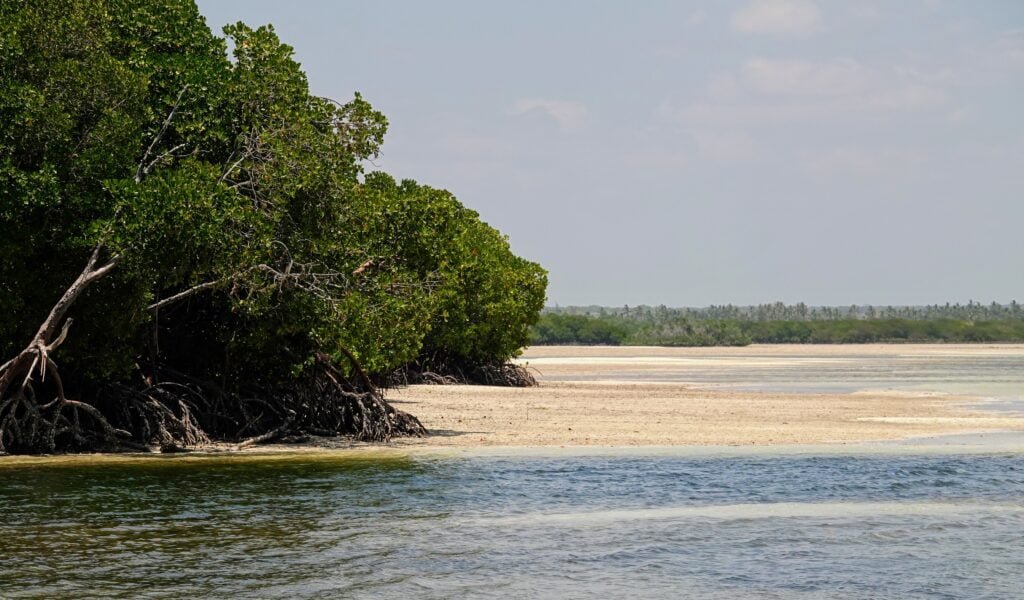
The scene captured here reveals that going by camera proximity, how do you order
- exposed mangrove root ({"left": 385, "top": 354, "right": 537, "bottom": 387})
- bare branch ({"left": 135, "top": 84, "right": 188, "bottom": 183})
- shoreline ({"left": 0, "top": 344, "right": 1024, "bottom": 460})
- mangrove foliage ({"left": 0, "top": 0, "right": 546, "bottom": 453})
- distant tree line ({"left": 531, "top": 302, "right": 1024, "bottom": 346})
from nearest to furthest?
mangrove foliage ({"left": 0, "top": 0, "right": 546, "bottom": 453}) → bare branch ({"left": 135, "top": 84, "right": 188, "bottom": 183}) → shoreline ({"left": 0, "top": 344, "right": 1024, "bottom": 460}) → exposed mangrove root ({"left": 385, "top": 354, "right": 537, "bottom": 387}) → distant tree line ({"left": 531, "top": 302, "right": 1024, "bottom": 346})

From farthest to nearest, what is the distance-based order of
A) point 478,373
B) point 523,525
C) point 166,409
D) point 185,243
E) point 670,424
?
point 478,373
point 670,424
point 166,409
point 185,243
point 523,525

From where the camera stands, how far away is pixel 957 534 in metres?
15.7

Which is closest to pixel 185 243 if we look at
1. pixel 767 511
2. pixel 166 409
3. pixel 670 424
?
pixel 166 409

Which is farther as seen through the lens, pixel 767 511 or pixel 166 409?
pixel 166 409

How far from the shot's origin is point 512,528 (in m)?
15.7

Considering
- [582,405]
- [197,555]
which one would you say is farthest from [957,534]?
[582,405]

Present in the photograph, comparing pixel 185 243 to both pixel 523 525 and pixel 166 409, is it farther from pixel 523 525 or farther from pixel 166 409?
pixel 523 525

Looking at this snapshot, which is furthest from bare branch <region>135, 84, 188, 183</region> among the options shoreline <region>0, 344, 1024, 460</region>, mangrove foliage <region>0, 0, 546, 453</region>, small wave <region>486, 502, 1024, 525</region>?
small wave <region>486, 502, 1024, 525</region>

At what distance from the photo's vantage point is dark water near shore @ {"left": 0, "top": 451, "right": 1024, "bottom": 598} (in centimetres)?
1252

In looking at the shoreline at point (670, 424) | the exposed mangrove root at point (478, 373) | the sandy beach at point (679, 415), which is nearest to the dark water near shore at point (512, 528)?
the shoreline at point (670, 424)

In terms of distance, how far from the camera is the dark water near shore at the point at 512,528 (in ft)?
41.1

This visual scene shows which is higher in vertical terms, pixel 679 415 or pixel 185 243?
pixel 185 243

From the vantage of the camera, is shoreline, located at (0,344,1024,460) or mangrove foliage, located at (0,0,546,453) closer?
mangrove foliage, located at (0,0,546,453)

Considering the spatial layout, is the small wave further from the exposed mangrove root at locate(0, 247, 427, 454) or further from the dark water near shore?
the exposed mangrove root at locate(0, 247, 427, 454)
